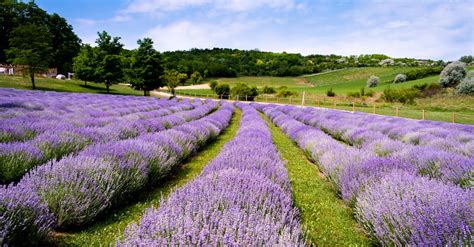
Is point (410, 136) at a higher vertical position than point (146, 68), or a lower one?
lower

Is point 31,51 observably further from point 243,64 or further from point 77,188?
point 243,64

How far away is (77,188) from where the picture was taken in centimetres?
288

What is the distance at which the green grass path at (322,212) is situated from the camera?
300 cm

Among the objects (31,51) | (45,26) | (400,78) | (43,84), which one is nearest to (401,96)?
(400,78)


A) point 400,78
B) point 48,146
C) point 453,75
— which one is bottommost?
point 48,146

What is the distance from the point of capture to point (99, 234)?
2752 mm

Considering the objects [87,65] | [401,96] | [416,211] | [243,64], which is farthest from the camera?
[243,64]

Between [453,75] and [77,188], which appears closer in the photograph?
[77,188]

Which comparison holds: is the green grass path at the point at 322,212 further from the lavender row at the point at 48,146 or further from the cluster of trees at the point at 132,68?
the cluster of trees at the point at 132,68

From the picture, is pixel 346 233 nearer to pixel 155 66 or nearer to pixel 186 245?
pixel 186 245

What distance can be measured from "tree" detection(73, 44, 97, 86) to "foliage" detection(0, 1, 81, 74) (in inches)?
623

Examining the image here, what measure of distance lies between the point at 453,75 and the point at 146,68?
4020 cm

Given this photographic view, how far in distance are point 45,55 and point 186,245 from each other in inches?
1554

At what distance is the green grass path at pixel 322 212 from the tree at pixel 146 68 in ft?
115
